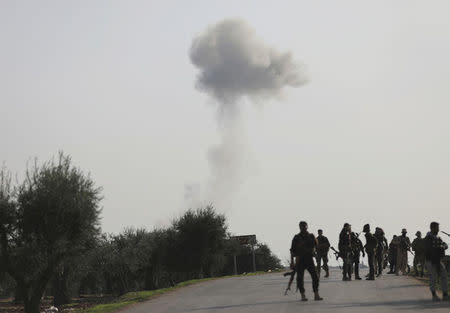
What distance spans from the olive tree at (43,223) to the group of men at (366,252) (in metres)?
12.8

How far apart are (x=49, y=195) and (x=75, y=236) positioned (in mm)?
Result: 2477

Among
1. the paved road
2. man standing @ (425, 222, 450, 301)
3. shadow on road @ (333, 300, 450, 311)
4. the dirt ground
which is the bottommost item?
the dirt ground

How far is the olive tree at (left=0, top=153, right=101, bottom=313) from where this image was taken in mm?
36500

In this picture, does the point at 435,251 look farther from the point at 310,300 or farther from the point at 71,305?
the point at 71,305

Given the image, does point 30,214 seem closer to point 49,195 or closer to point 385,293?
point 49,195

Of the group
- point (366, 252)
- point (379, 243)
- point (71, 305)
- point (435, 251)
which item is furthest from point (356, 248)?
point (71, 305)

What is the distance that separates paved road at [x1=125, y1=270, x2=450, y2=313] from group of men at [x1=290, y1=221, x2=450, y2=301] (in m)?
0.77

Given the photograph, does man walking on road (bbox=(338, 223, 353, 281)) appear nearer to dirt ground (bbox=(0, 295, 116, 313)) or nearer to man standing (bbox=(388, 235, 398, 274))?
man standing (bbox=(388, 235, 398, 274))

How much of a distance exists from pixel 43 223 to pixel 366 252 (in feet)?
53.3

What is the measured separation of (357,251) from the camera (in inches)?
1120

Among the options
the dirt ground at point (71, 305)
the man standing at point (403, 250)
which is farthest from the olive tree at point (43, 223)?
the man standing at point (403, 250)

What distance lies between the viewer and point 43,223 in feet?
120

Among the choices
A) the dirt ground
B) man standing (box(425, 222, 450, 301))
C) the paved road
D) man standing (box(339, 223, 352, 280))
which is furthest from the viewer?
the dirt ground

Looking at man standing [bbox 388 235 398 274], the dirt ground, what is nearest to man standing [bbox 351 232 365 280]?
man standing [bbox 388 235 398 274]
